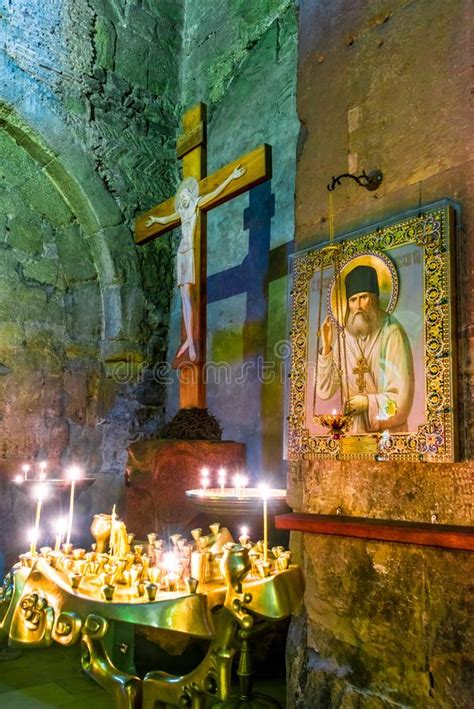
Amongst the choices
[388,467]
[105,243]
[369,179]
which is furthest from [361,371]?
[105,243]

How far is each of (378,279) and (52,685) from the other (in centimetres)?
241

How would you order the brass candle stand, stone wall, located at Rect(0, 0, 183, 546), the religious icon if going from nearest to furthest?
the brass candle stand, the religious icon, stone wall, located at Rect(0, 0, 183, 546)

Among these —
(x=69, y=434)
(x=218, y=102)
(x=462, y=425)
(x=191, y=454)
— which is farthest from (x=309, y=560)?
(x=218, y=102)

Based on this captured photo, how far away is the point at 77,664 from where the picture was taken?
3170 mm

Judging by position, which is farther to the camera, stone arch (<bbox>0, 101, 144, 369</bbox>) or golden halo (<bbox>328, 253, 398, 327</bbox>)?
stone arch (<bbox>0, 101, 144, 369</bbox>)

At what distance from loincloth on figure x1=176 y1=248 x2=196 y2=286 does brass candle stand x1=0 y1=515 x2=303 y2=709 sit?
2.47m

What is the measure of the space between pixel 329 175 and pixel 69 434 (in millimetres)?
3107

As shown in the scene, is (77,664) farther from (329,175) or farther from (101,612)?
(329,175)

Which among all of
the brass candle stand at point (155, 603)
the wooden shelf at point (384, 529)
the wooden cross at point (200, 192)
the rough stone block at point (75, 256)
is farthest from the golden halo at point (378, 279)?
the rough stone block at point (75, 256)

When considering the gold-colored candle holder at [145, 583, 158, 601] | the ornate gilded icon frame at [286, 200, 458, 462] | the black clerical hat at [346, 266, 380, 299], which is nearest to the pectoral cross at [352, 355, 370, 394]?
the ornate gilded icon frame at [286, 200, 458, 462]

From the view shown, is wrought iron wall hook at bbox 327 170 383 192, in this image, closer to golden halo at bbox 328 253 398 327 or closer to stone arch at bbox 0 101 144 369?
golden halo at bbox 328 253 398 327

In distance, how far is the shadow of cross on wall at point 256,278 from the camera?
171 inches

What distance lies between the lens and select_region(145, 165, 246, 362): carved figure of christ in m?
4.08
